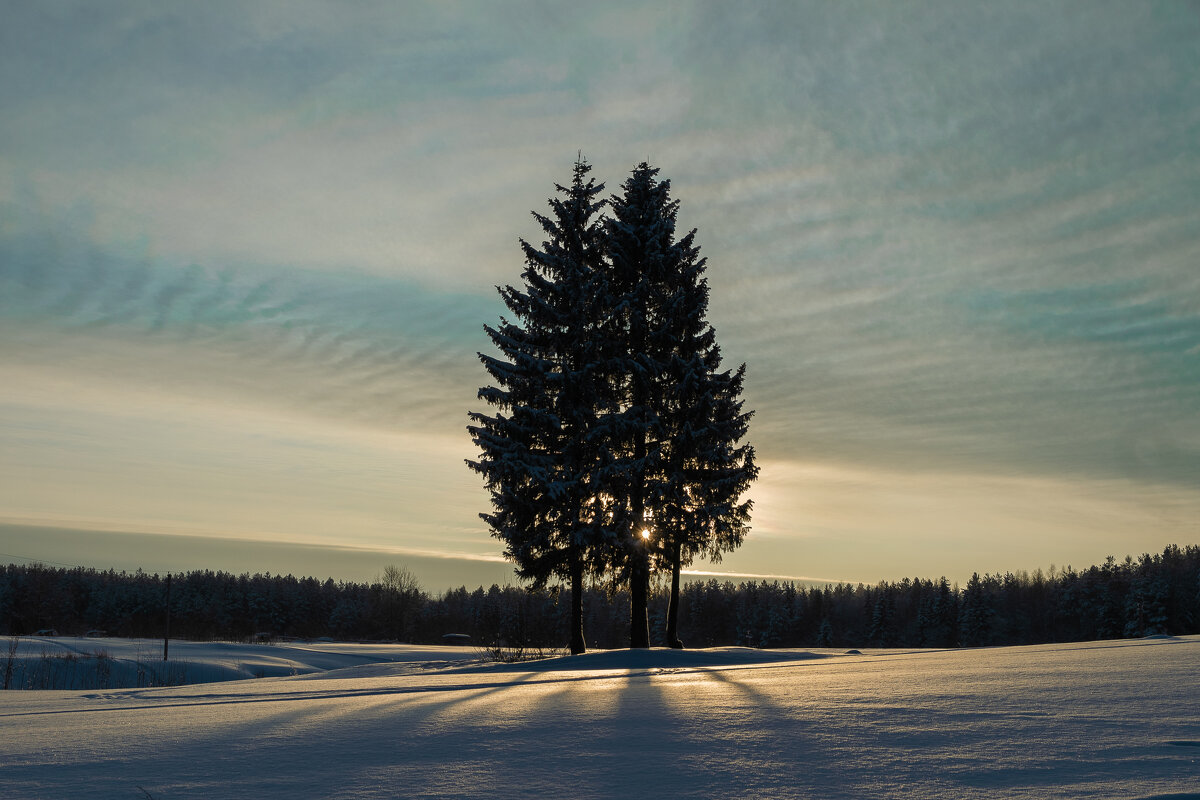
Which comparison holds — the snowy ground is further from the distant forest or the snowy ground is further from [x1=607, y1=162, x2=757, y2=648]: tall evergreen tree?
the distant forest

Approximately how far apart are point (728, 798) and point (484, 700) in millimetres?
4280

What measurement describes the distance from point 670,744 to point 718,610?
12109 centimetres

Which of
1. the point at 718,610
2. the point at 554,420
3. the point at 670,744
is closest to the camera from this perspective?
the point at 670,744

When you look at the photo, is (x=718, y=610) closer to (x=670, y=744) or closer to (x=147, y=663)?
(x=147, y=663)

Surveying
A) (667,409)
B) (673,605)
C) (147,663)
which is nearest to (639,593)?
(673,605)

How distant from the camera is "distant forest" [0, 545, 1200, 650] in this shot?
90375mm

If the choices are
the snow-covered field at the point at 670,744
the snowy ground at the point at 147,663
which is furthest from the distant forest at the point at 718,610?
the snow-covered field at the point at 670,744

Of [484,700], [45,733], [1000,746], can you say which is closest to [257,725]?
[45,733]

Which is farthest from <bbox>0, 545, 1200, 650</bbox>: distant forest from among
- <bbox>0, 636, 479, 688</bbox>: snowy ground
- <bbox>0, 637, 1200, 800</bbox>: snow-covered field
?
<bbox>0, 637, 1200, 800</bbox>: snow-covered field

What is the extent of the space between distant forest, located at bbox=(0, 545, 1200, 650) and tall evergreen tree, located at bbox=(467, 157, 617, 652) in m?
63.4

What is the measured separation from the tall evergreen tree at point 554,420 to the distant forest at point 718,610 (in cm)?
6340

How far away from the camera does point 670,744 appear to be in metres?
4.24

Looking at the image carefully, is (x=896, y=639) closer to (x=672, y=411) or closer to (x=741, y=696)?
(x=672, y=411)

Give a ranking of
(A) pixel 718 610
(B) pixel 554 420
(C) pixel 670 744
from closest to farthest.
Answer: (C) pixel 670 744 → (B) pixel 554 420 → (A) pixel 718 610
